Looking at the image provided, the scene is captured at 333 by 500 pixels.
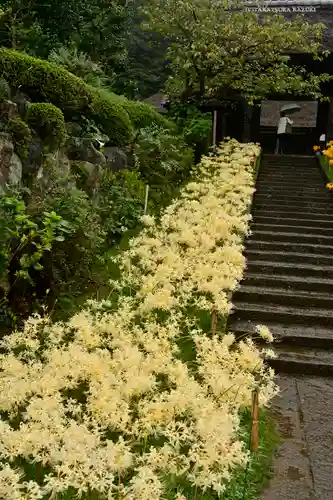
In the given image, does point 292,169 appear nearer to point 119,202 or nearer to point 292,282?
point 292,282

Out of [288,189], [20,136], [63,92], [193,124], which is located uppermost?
[63,92]

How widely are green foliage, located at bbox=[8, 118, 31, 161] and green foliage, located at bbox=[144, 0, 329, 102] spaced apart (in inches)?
359

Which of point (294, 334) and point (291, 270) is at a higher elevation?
point (291, 270)

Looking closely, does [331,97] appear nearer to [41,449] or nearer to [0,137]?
[0,137]

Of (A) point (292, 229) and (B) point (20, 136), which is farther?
(A) point (292, 229)

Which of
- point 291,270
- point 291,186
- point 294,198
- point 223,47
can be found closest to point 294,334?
point 291,270

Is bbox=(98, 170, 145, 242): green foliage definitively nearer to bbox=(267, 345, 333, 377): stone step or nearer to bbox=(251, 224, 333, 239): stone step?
bbox=(251, 224, 333, 239): stone step

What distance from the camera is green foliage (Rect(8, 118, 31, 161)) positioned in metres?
7.29

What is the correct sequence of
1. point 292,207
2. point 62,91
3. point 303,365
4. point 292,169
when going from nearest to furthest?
point 303,365, point 62,91, point 292,207, point 292,169

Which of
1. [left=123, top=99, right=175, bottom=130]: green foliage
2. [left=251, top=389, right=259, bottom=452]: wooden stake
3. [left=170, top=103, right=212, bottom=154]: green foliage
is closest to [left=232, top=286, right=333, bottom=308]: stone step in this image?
[left=251, top=389, right=259, bottom=452]: wooden stake

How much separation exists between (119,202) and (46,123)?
6.01ft

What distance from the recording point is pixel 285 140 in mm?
25516

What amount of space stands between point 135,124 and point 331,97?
480 inches

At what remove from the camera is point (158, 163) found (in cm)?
1161
